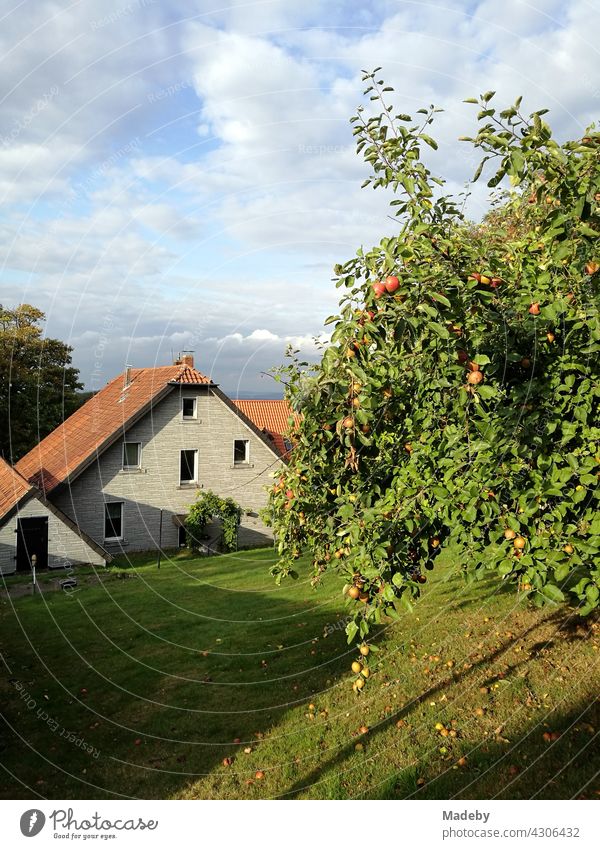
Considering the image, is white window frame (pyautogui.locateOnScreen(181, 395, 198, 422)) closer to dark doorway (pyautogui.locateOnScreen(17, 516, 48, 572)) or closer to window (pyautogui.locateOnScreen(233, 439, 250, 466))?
window (pyautogui.locateOnScreen(233, 439, 250, 466))

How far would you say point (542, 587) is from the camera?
441 cm

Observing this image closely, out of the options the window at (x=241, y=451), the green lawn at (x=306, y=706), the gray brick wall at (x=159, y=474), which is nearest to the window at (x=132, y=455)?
the gray brick wall at (x=159, y=474)

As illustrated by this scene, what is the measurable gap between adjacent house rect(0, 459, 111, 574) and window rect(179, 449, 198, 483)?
516 centimetres

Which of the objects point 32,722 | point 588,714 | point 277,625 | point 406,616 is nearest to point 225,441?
point 277,625

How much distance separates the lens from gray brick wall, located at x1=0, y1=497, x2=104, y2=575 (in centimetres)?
1941

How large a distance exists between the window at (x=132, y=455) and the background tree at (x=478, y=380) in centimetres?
1939

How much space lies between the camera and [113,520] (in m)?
23.4

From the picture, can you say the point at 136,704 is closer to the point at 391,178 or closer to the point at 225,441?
the point at 391,178

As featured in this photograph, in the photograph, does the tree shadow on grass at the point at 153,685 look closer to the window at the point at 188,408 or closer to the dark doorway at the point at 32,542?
the dark doorway at the point at 32,542

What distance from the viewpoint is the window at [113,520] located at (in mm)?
23250

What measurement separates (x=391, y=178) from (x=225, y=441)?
20.9 meters
